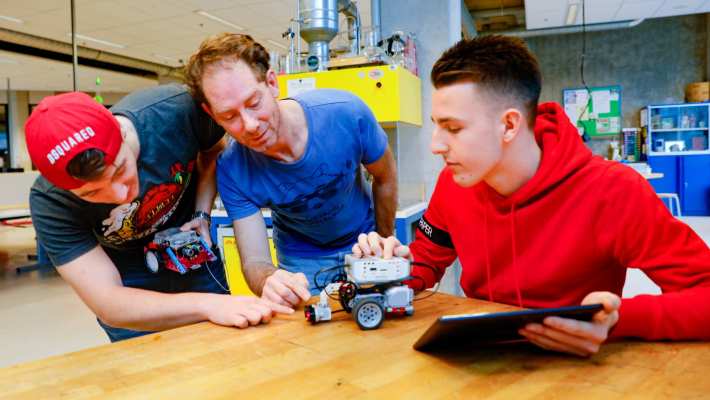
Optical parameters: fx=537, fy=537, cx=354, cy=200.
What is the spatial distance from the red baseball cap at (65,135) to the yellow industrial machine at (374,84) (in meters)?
2.00

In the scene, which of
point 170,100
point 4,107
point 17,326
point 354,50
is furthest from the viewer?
point 4,107

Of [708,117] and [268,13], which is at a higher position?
[268,13]

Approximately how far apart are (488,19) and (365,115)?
24.3 ft

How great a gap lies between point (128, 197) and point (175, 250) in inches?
11.0

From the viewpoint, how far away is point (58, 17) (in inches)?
286

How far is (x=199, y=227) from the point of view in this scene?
61.5 inches

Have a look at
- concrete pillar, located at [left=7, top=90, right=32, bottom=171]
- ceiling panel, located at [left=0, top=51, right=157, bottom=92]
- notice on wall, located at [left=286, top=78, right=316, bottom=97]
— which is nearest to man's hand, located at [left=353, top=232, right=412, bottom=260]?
notice on wall, located at [left=286, top=78, right=316, bottom=97]

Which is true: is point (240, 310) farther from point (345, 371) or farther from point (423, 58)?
point (423, 58)

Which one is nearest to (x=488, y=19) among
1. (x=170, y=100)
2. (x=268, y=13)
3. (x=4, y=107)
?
(x=268, y=13)

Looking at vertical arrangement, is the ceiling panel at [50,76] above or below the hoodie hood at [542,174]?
above

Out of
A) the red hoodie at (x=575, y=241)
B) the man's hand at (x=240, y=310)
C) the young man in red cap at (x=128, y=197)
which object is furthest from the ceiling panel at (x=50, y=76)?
the red hoodie at (x=575, y=241)

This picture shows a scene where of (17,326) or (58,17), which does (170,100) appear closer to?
(17,326)

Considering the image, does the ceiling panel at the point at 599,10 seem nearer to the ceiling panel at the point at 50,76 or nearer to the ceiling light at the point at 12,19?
the ceiling light at the point at 12,19

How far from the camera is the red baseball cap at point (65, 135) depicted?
1.10 meters
